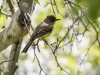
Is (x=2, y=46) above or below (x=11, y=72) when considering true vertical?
above

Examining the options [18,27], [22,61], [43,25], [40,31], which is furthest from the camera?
[22,61]

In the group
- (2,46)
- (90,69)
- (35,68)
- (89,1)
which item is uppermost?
(89,1)

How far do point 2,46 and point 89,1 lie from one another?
2.02 metres

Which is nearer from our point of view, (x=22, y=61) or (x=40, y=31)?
(x=40, y=31)

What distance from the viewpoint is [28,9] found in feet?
8.83

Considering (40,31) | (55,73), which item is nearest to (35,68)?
(55,73)

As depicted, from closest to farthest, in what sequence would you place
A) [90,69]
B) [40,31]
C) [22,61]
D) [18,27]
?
1. [18,27]
2. [40,31]
3. [90,69]
4. [22,61]

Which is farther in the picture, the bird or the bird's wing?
the bird's wing

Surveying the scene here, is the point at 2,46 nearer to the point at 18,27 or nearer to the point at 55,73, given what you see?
the point at 18,27

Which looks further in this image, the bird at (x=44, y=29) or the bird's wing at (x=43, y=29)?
the bird's wing at (x=43, y=29)

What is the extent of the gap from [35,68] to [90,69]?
1.87m

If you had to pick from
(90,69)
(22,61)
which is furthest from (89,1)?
(22,61)

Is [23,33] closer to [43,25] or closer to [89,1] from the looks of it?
[89,1]

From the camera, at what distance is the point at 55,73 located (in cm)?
782
